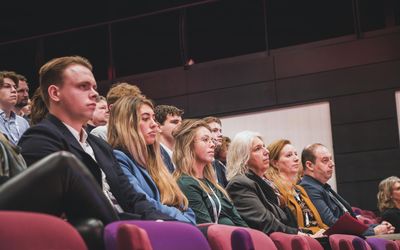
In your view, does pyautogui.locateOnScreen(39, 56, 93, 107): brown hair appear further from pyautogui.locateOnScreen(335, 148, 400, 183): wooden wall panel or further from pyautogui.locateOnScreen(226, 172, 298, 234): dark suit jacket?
pyautogui.locateOnScreen(335, 148, 400, 183): wooden wall panel

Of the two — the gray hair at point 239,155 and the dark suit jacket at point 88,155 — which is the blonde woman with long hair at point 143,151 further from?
the gray hair at point 239,155

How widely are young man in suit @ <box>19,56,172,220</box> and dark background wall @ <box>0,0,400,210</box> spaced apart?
148 inches

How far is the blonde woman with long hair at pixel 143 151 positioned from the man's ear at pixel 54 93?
37 centimetres

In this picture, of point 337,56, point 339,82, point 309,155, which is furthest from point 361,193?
point 309,155

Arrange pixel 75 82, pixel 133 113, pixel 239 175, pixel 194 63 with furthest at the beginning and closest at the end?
pixel 194 63 → pixel 239 175 → pixel 133 113 → pixel 75 82

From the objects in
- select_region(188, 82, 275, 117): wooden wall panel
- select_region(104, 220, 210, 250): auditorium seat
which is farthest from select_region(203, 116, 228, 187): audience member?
select_region(188, 82, 275, 117): wooden wall panel

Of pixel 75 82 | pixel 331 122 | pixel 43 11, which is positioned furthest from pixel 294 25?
pixel 75 82

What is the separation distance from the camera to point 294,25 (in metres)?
5.63

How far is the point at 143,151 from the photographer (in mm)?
2258

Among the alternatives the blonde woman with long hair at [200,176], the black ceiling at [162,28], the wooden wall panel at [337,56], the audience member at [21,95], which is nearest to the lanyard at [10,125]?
the audience member at [21,95]

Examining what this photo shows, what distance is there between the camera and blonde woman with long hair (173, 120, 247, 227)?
8.40ft

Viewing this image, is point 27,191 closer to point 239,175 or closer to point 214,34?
point 239,175

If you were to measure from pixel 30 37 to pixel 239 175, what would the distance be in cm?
416

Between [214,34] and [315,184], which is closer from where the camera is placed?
[315,184]
